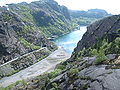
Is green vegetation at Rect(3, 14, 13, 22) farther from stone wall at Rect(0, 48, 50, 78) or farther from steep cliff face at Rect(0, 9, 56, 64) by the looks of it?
stone wall at Rect(0, 48, 50, 78)

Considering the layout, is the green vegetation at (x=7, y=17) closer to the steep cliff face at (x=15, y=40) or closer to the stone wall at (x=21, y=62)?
the steep cliff face at (x=15, y=40)

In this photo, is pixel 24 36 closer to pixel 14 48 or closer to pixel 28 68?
pixel 14 48

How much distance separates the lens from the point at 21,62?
132 meters

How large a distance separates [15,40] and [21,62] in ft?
71.2

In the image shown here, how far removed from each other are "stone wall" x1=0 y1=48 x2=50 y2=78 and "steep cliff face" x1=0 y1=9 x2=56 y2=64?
3.46 meters

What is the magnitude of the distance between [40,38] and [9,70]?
72493 mm

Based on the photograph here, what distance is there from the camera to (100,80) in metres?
28.3

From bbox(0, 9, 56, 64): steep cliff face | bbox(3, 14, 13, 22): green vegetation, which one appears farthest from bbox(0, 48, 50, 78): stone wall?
bbox(3, 14, 13, 22): green vegetation

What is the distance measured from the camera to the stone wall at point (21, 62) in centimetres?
11894

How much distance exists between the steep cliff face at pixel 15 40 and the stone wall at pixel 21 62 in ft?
11.4

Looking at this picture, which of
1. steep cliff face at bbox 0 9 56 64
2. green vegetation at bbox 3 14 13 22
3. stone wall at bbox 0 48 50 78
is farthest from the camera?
green vegetation at bbox 3 14 13 22

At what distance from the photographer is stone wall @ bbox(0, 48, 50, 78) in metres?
119

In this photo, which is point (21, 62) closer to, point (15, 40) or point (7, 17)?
point (15, 40)

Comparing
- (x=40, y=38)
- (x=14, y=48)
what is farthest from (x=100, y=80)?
(x=40, y=38)
